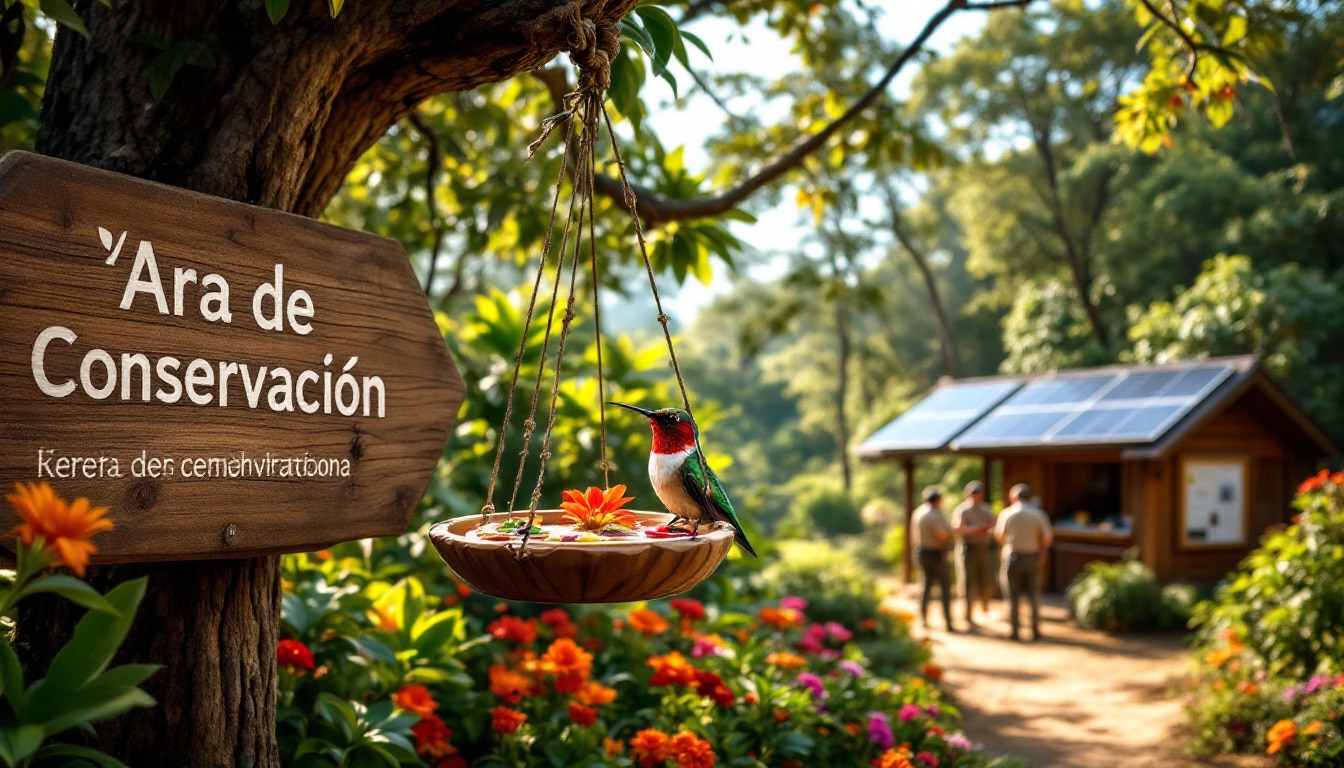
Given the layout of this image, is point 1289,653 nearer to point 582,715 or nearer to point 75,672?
point 582,715

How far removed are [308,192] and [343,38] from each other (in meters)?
0.36

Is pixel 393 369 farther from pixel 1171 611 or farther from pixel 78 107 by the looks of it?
pixel 1171 611

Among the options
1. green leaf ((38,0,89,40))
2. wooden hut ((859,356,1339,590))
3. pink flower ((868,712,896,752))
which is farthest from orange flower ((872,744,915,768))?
wooden hut ((859,356,1339,590))

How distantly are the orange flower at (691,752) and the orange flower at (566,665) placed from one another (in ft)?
1.20

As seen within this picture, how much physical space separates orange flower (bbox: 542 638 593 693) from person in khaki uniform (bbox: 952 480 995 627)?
769 cm

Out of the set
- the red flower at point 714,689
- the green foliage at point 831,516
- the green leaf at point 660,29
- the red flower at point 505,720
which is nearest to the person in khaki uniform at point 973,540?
the red flower at point 714,689

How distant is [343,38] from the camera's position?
5.95ft

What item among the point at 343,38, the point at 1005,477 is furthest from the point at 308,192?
the point at 1005,477

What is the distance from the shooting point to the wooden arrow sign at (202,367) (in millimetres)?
1377

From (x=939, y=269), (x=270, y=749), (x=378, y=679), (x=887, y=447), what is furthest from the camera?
(x=939, y=269)

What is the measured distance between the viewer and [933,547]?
9633mm

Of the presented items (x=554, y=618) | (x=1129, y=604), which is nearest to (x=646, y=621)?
(x=554, y=618)

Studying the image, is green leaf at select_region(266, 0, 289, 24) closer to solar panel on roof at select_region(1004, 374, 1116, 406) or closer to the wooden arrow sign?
the wooden arrow sign

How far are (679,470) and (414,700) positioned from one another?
3.38 feet
